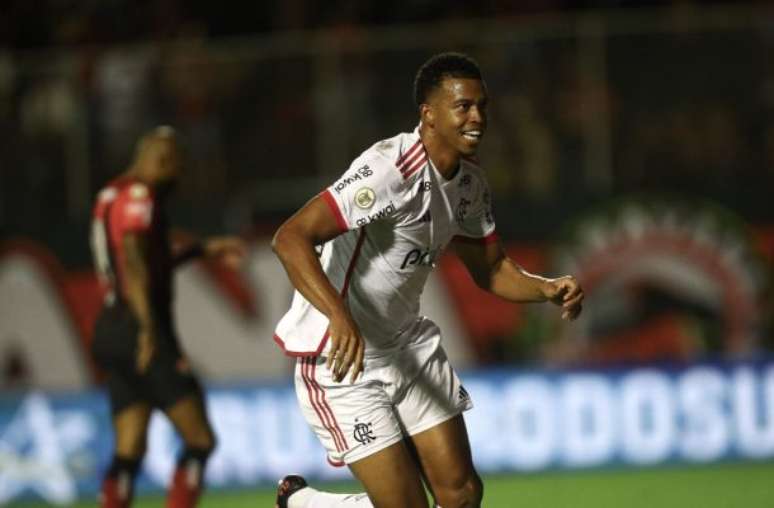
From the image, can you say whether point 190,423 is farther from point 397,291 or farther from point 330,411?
point 397,291

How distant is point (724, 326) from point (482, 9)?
3.59 metres

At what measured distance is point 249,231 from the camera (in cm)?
1371

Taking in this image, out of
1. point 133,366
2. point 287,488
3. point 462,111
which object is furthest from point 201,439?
point 462,111

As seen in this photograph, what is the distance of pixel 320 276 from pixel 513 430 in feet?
19.7

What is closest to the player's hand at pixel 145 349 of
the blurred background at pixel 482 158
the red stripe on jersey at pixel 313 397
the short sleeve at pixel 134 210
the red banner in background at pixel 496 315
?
the short sleeve at pixel 134 210

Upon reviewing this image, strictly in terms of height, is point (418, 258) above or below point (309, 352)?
above

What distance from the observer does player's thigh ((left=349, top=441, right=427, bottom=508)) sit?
602 centimetres

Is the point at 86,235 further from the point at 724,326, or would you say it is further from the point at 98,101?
the point at 724,326

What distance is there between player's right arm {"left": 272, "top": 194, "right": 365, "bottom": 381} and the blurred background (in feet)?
23.4

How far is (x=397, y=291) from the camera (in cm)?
620

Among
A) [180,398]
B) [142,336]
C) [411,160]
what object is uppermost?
[411,160]

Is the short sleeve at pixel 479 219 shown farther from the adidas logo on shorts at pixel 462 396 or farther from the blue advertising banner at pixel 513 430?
the blue advertising banner at pixel 513 430

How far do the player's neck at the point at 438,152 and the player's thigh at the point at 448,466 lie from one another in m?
1.05

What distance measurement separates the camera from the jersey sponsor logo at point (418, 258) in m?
6.12
